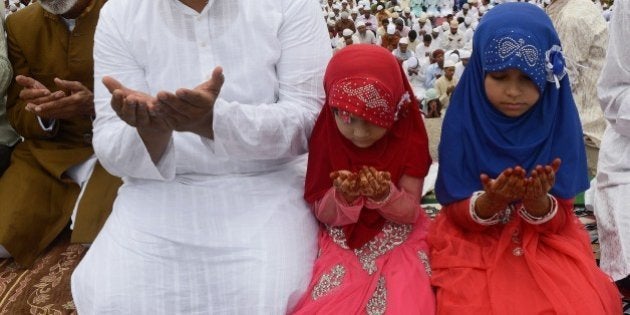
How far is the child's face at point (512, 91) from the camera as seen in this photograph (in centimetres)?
153

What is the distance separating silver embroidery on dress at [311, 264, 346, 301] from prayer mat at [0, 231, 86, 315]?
3.07 feet

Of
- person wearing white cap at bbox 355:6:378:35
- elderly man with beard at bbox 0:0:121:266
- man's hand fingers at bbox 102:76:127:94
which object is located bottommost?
person wearing white cap at bbox 355:6:378:35

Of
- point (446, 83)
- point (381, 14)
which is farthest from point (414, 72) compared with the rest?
point (381, 14)

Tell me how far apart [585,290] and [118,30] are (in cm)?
137

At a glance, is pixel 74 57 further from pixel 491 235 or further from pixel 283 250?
pixel 491 235

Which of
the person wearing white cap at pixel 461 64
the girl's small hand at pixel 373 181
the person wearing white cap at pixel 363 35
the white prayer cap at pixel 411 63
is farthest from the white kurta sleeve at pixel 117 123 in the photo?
the person wearing white cap at pixel 363 35

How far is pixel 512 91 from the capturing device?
59.9 inches

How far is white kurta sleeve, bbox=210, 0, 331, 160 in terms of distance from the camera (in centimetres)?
166

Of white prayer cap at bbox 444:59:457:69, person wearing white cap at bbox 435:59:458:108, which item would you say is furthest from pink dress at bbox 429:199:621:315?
white prayer cap at bbox 444:59:457:69

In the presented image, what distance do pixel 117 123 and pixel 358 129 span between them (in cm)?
65

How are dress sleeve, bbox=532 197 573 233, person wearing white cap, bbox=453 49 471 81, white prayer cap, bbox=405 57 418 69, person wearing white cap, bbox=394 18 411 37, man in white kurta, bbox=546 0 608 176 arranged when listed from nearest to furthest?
1. dress sleeve, bbox=532 197 573 233
2. man in white kurta, bbox=546 0 608 176
3. person wearing white cap, bbox=453 49 471 81
4. white prayer cap, bbox=405 57 418 69
5. person wearing white cap, bbox=394 18 411 37

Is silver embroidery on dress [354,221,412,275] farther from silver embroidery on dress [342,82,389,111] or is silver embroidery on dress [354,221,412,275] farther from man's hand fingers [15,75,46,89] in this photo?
man's hand fingers [15,75,46,89]

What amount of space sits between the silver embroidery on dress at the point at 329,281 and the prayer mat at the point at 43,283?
94cm

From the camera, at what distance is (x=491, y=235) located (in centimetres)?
165
